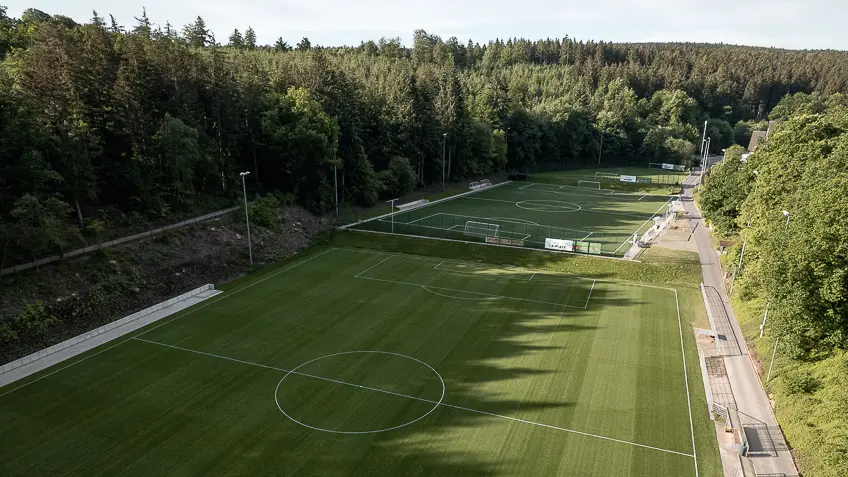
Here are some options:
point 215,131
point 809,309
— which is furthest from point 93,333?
point 809,309

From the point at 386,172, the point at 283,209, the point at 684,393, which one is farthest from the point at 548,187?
the point at 684,393

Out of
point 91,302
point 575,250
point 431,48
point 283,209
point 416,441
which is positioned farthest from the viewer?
point 431,48

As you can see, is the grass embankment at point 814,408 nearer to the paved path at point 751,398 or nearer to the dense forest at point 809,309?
the dense forest at point 809,309

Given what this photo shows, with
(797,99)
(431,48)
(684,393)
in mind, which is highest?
(431,48)

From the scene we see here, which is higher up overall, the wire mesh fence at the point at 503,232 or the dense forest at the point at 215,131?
the dense forest at the point at 215,131

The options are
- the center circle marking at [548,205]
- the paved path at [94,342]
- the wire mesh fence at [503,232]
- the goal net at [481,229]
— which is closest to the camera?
the paved path at [94,342]

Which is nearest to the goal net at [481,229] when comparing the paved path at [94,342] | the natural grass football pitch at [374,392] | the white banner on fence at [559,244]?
the white banner on fence at [559,244]

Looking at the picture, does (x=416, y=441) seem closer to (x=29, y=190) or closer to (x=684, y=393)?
(x=684, y=393)
